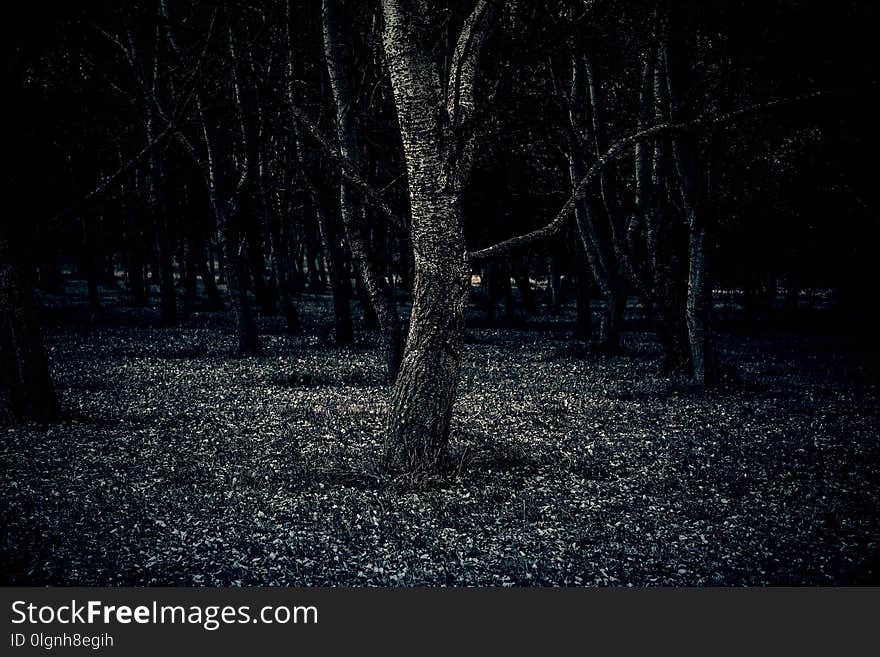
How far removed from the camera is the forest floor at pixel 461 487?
6.97 meters

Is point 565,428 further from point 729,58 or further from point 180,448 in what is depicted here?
point 729,58

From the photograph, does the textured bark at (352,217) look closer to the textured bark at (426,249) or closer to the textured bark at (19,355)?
the textured bark at (19,355)

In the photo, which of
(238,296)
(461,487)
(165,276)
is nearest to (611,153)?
(461,487)

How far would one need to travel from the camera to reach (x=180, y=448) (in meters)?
11.2

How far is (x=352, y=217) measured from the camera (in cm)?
1878

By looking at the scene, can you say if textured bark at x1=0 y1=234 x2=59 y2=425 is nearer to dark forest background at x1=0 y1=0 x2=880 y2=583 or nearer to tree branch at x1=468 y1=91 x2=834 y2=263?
dark forest background at x1=0 y1=0 x2=880 y2=583

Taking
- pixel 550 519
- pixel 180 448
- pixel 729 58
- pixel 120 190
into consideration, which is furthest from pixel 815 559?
pixel 120 190

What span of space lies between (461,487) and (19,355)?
25.5 feet

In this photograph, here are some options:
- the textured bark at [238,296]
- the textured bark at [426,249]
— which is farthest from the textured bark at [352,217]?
the textured bark at [426,249]

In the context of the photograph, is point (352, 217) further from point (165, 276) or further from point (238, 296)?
point (165, 276)

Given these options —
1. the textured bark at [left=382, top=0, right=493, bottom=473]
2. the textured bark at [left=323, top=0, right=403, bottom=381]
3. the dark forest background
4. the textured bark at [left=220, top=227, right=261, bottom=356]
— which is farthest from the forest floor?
the textured bark at [left=220, top=227, right=261, bottom=356]

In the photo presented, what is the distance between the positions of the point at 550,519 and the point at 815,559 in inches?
101

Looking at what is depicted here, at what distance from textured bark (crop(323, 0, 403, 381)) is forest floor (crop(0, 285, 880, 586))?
4.80 feet

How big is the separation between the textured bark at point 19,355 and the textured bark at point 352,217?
689cm
